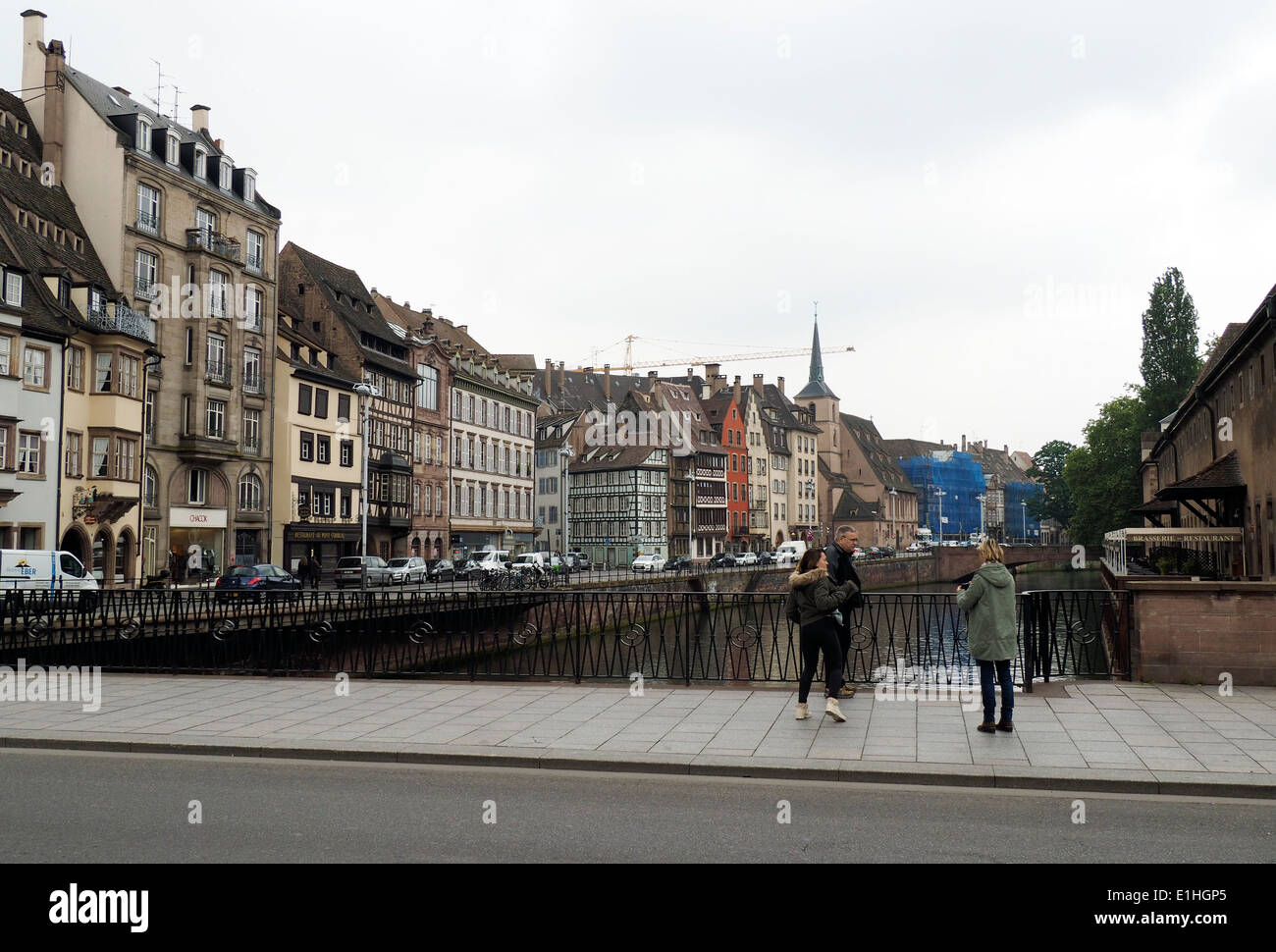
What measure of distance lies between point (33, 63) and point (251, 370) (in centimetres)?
1575

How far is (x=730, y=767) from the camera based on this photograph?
356 inches

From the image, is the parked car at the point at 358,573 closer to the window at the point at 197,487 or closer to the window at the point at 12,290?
the window at the point at 197,487

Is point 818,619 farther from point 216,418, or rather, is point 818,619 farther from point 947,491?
point 947,491

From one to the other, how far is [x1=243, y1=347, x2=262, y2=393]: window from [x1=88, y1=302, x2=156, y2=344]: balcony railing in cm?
713

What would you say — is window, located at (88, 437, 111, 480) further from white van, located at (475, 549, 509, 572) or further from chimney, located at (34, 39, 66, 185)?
white van, located at (475, 549, 509, 572)

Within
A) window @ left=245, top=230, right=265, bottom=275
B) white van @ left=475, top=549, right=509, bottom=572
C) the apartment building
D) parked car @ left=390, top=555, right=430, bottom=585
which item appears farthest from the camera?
white van @ left=475, top=549, right=509, bottom=572

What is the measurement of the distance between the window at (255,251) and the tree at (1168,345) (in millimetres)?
63515

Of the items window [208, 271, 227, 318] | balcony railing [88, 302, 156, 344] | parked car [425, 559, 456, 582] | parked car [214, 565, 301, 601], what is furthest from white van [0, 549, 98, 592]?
window [208, 271, 227, 318]

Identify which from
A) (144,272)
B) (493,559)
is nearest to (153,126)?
(144,272)

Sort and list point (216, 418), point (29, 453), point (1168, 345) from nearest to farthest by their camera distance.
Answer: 1. point (29, 453)
2. point (216, 418)
3. point (1168, 345)

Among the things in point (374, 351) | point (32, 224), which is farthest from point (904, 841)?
point (374, 351)

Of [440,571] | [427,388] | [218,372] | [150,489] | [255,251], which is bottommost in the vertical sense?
[440,571]

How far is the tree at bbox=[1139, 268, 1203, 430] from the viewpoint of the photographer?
259 feet
